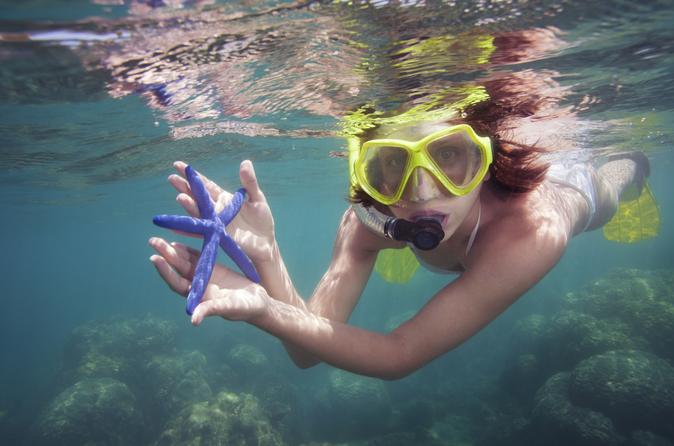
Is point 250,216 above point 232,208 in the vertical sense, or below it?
below

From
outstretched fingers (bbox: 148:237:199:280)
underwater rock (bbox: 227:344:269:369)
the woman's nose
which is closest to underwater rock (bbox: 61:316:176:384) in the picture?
underwater rock (bbox: 227:344:269:369)

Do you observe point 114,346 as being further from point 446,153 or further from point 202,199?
point 446,153

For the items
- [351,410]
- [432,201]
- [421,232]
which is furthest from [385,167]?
[351,410]

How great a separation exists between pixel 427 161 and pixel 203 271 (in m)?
2.00

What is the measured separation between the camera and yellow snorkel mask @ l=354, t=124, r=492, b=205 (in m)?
3.33

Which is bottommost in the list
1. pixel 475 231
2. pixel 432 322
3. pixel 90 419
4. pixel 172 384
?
pixel 172 384

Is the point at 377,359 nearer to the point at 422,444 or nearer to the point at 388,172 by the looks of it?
the point at 388,172

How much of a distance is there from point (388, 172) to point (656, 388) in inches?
447

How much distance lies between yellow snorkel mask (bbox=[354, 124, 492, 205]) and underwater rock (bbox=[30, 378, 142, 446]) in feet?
51.1

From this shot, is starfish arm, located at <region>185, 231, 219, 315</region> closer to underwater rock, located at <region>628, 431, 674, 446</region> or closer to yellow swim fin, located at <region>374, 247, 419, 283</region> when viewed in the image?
yellow swim fin, located at <region>374, 247, 419, 283</region>

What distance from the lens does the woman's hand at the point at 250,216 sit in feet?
10.3

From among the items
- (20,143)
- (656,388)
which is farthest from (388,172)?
(20,143)

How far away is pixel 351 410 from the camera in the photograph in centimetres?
1508

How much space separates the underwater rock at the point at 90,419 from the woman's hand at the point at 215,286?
15.1 m
